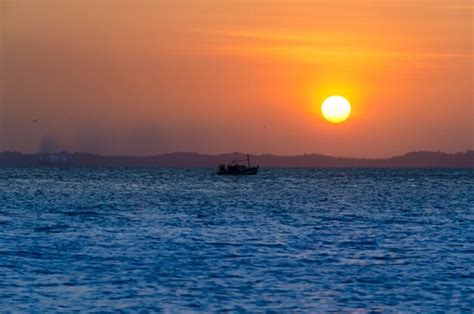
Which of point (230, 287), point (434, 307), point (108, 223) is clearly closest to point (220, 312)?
point (230, 287)

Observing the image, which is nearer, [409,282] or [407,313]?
[407,313]

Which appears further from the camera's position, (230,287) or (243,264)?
(243,264)

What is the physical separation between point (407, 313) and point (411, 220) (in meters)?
41.2

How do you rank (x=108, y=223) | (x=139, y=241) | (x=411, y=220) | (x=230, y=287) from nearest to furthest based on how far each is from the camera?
(x=230, y=287) → (x=139, y=241) → (x=108, y=223) → (x=411, y=220)

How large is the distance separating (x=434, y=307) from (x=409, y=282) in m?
4.68

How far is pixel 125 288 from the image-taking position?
29.5 meters

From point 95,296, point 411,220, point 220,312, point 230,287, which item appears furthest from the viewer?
point 411,220

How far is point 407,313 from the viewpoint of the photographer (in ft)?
83.9

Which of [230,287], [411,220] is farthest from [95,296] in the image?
[411,220]

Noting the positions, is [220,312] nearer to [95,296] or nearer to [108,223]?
[95,296]

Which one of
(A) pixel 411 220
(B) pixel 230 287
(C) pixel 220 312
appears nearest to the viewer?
(C) pixel 220 312

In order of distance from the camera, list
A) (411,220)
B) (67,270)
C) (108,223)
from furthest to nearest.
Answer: (411,220)
(108,223)
(67,270)

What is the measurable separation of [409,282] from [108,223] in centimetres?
3256

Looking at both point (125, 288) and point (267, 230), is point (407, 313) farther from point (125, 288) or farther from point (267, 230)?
point (267, 230)
